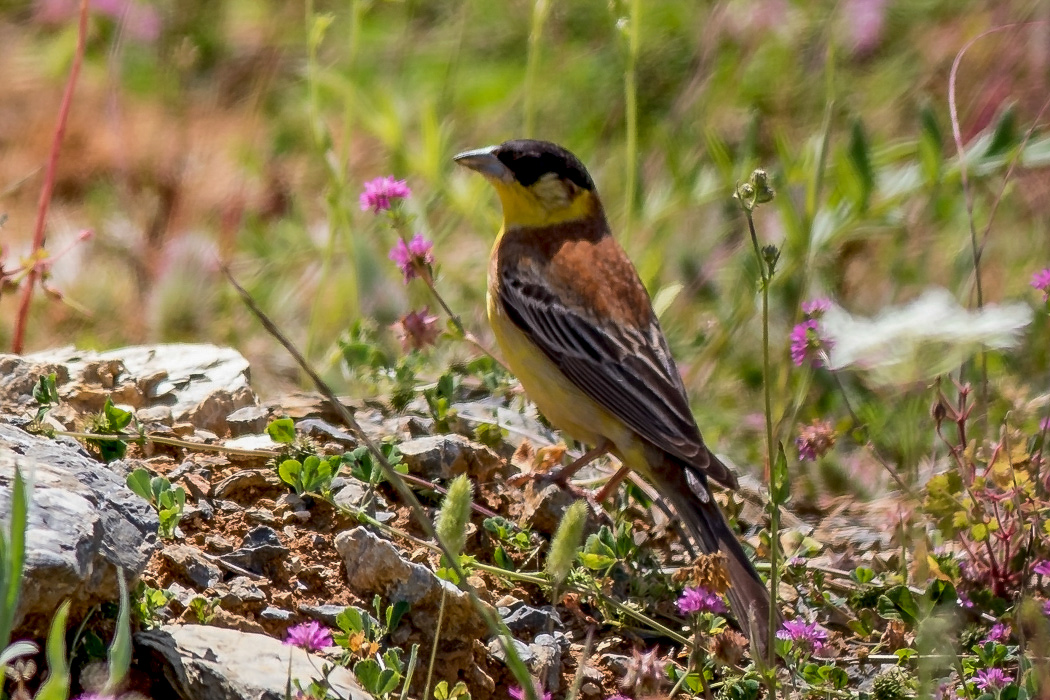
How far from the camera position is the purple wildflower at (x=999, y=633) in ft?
11.4

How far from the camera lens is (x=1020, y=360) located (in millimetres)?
5863

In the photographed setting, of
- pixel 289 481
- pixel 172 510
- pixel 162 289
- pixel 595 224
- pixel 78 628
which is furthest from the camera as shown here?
pixel 162 289

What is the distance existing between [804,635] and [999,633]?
58 cm

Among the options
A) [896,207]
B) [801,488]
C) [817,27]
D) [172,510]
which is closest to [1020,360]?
[896,207]

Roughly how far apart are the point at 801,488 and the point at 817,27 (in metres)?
4.29

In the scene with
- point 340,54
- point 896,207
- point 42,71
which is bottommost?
point 896,207

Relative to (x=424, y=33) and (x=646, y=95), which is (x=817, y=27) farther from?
(x=424, y=33)

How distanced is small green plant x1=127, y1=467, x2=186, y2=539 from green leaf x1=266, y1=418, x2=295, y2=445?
40cm

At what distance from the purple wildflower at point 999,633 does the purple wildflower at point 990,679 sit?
234 millimetres

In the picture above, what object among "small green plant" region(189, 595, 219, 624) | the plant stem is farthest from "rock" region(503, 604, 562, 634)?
the plant stem

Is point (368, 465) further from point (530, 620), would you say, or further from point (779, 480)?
point (779, 480)

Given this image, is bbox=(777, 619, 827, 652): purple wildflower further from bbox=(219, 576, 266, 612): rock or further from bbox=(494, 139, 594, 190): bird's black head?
bbox=(494, 139, 594, 190): bird's black head

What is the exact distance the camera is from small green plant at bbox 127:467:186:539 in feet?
10.6

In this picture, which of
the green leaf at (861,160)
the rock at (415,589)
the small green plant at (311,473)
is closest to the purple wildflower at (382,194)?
the small green plant at (311,473)
